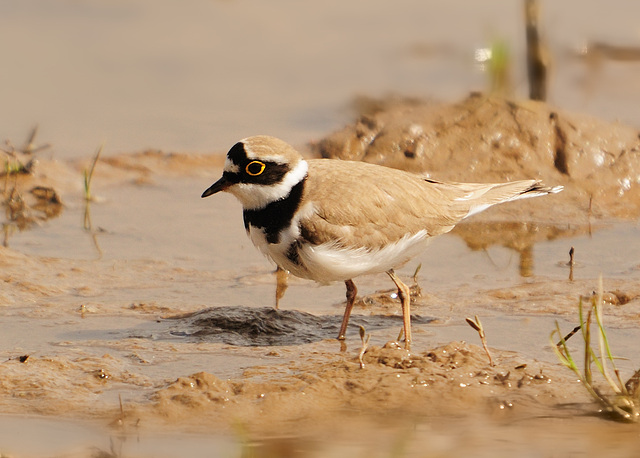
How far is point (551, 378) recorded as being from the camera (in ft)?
17.2

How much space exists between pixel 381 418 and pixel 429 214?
169 cm

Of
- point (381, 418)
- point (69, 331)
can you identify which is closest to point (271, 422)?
point (381, 418)

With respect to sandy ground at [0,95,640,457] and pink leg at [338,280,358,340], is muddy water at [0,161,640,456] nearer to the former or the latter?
sandy ground at [0,95,640,457]

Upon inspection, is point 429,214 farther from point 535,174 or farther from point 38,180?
point 38,180

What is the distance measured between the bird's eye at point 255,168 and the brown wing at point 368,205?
0.28 meters

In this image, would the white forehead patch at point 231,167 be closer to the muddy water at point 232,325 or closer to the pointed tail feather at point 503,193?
the muddy water at point 232,325

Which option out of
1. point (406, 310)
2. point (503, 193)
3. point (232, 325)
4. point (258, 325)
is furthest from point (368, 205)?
point (503, 193)

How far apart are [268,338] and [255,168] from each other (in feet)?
3.23

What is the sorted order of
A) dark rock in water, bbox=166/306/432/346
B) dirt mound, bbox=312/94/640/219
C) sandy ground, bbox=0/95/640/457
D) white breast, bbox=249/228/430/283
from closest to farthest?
sandy ground, bbox=0/95/640/457 → white breast, bbox=249/228/430/283 → dark rock in water, bbox=166/306/432/346 → dirt mound, bbox=312/94/640/219

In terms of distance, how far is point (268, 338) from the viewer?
600cm

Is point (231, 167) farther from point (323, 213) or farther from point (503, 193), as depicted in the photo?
point (503, 193)

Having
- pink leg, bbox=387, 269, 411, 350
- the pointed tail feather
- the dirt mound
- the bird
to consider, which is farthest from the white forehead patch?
the dirt mound

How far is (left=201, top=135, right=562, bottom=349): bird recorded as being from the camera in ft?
18.7

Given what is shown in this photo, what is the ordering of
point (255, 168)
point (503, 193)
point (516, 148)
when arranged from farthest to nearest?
point (516, 148)
point (503, 193)
point (255, 168)
